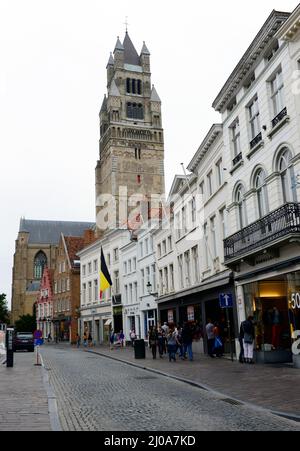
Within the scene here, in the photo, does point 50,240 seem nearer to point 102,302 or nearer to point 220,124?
point 102,302

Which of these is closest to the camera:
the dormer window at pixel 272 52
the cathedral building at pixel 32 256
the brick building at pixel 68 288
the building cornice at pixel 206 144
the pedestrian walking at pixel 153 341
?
the dormer window at pixel 272 52

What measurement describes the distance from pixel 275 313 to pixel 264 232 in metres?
3.35

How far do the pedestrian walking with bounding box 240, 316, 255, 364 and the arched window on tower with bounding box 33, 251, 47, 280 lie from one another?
277ft

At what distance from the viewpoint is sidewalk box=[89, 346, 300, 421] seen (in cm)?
1066

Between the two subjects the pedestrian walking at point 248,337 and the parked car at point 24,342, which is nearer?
the pedestrian walking at point 248,337

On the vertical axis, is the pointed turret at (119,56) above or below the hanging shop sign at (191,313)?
above

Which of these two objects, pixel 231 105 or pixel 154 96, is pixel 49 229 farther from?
pixel 231 105

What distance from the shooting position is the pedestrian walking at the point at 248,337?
785 inches

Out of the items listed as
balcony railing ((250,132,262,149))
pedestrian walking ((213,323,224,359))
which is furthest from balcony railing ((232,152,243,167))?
pedestrian walking ((213,323,224,359))

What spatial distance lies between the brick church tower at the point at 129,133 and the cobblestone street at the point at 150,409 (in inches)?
2738

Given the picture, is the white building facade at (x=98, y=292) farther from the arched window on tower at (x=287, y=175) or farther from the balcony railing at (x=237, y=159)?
the arched window on tower at (x=287, y=175)

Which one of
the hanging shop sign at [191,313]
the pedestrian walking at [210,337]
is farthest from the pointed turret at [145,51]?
the pedestrian walking at [210,337]

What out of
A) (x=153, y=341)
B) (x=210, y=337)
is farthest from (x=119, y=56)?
(x=210, y=337)

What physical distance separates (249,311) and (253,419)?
1293cm
